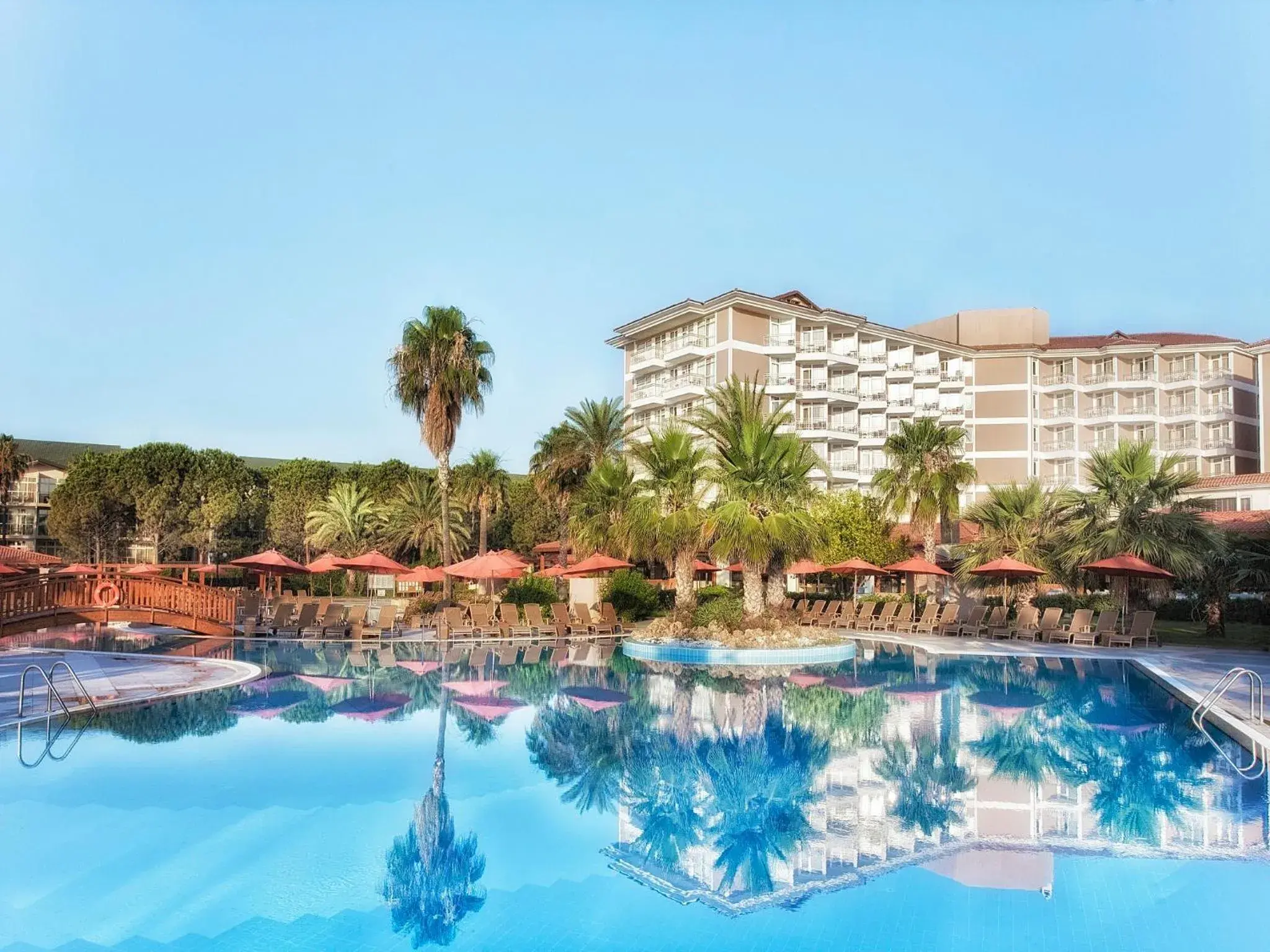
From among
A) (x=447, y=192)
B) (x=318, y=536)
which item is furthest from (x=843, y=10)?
(x=318, y=536)

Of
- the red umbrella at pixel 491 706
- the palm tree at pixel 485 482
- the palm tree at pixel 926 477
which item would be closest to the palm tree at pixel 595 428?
the palm tree at pixel 485 482

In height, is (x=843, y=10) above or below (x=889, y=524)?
above

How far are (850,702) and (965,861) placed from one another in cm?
853

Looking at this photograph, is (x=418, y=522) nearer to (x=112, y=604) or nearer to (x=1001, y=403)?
(x=112, y=604)

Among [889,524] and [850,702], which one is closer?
[850,702]

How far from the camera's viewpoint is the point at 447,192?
1070 inches

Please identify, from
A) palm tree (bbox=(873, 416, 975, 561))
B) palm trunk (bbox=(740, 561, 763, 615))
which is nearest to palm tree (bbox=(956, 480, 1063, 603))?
palm tree (bbox=(873, 416, 975, 561))

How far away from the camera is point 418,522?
176ft

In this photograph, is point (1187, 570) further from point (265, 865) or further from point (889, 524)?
point (265, 865)

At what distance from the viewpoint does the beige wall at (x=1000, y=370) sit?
61531 mm

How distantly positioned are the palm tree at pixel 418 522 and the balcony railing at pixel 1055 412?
127 feet

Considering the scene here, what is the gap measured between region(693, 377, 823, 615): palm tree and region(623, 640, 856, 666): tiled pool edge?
5.08ft

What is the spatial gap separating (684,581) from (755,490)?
4478 mm

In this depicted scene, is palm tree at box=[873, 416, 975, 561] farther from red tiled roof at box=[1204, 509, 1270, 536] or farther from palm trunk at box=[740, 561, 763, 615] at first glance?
palm trunk at box=[740, 561, 763, 615]
